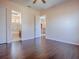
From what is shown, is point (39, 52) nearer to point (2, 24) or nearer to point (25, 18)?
point (2, 24)

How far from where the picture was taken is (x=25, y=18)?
6.85 meters

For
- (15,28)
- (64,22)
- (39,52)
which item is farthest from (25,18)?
(39,52)

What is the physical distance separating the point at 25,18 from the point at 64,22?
9.70ft

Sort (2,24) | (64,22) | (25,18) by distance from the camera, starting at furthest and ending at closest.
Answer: (25,18), (64,22), (2,24)

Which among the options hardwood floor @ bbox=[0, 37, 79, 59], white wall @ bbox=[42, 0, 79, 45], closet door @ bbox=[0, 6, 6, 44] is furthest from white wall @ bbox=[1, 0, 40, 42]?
hardwood floor @ bbox=[0, 37, 79, 59]

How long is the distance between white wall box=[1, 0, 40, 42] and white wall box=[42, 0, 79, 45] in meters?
1.38

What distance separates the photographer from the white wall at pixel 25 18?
555cm

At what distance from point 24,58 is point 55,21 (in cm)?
437

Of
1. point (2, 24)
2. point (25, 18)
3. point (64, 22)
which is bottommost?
point (2, 24)

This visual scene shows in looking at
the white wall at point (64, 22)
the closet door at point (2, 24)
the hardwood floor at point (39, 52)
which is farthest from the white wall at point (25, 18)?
the hardwood floor at point (39, 52)

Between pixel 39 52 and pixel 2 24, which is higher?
pixel 2 24

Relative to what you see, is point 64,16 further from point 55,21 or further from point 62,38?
point 62,38

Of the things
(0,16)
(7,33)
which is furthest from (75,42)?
(0,16)

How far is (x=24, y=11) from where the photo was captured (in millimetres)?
6750
